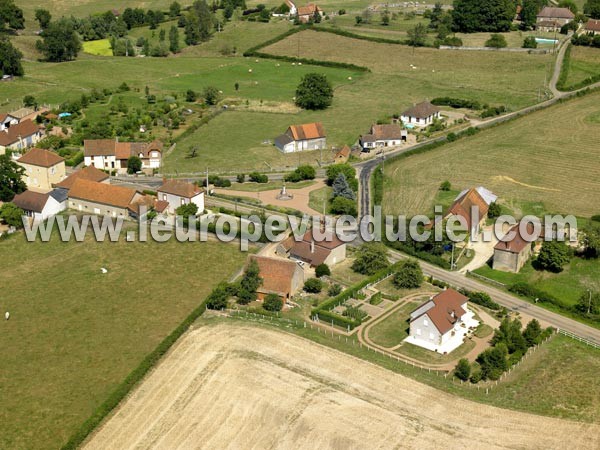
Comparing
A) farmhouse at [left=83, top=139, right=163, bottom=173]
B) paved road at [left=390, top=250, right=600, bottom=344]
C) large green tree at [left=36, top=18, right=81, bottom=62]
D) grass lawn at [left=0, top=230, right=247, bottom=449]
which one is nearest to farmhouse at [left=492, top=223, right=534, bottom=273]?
paved road at [left=390, top=250, right=600, bottom=344]

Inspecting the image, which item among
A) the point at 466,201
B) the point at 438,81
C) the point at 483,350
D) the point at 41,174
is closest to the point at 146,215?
the point at 41,174

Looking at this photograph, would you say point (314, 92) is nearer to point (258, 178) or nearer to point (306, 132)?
point (306, 132)

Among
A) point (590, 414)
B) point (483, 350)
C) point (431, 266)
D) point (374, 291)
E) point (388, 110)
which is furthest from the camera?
point (388, 110)

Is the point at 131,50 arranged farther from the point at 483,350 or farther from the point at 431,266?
the point at 483,350

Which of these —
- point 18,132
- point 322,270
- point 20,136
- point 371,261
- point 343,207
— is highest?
point 18,132

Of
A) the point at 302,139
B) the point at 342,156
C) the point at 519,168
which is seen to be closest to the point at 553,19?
the point at 519,168

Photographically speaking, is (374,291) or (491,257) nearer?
(374,291)
